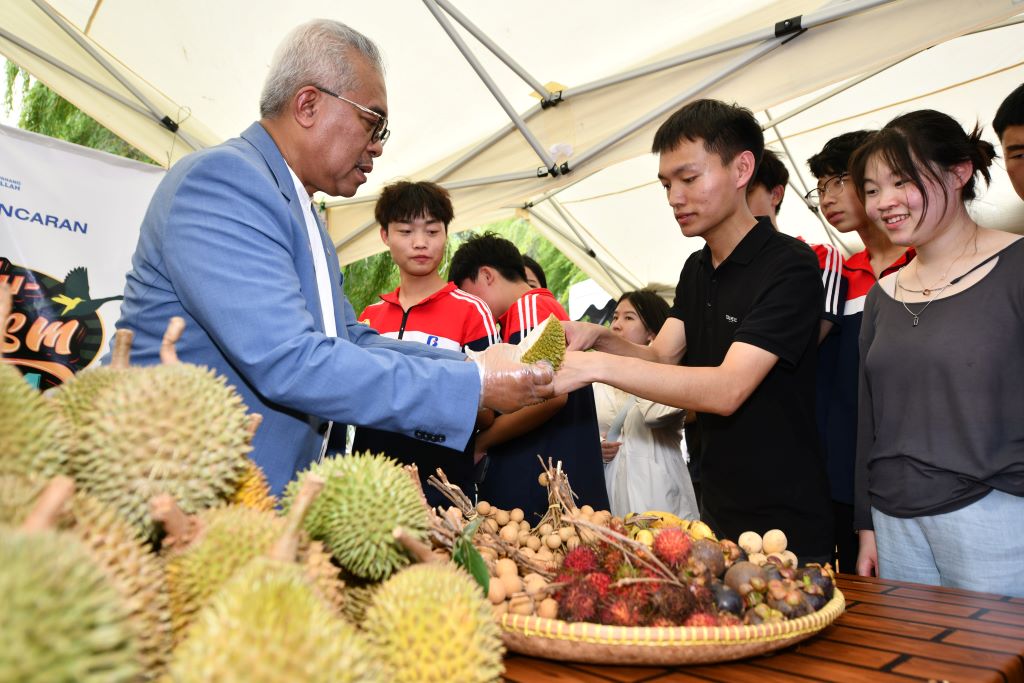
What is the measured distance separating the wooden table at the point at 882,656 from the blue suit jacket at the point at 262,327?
0.54 meters

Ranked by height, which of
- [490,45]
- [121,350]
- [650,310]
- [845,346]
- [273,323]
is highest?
[490,45]

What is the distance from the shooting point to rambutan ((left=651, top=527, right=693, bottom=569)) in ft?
4.04

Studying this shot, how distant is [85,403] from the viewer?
81 cm

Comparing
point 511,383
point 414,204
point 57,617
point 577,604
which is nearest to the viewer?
point 57,617

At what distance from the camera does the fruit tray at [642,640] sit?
1037 mm

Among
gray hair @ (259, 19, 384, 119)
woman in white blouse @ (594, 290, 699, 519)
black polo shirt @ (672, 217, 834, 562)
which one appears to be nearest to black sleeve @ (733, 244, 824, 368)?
black polo shirt @ (672, 217, 834, 562)

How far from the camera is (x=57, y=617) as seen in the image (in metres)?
0.48

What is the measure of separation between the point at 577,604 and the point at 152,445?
2.32ft

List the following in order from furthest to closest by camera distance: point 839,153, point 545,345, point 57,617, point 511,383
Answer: point 839,153, point 545,345, point 511,383, point 57,617

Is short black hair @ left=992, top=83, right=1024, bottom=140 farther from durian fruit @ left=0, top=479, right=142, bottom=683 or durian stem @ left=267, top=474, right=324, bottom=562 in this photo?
durian fruit @ left=0, top=479, right=142, bottom=683

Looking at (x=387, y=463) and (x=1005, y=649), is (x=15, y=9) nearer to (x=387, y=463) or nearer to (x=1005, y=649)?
(x=387, y=463)

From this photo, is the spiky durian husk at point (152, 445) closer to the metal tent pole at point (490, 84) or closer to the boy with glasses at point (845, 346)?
the boy with glasses at point (845, 346)

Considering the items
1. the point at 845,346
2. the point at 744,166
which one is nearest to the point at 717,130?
the point at 744,166

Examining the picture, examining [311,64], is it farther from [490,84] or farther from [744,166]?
[490,84]
